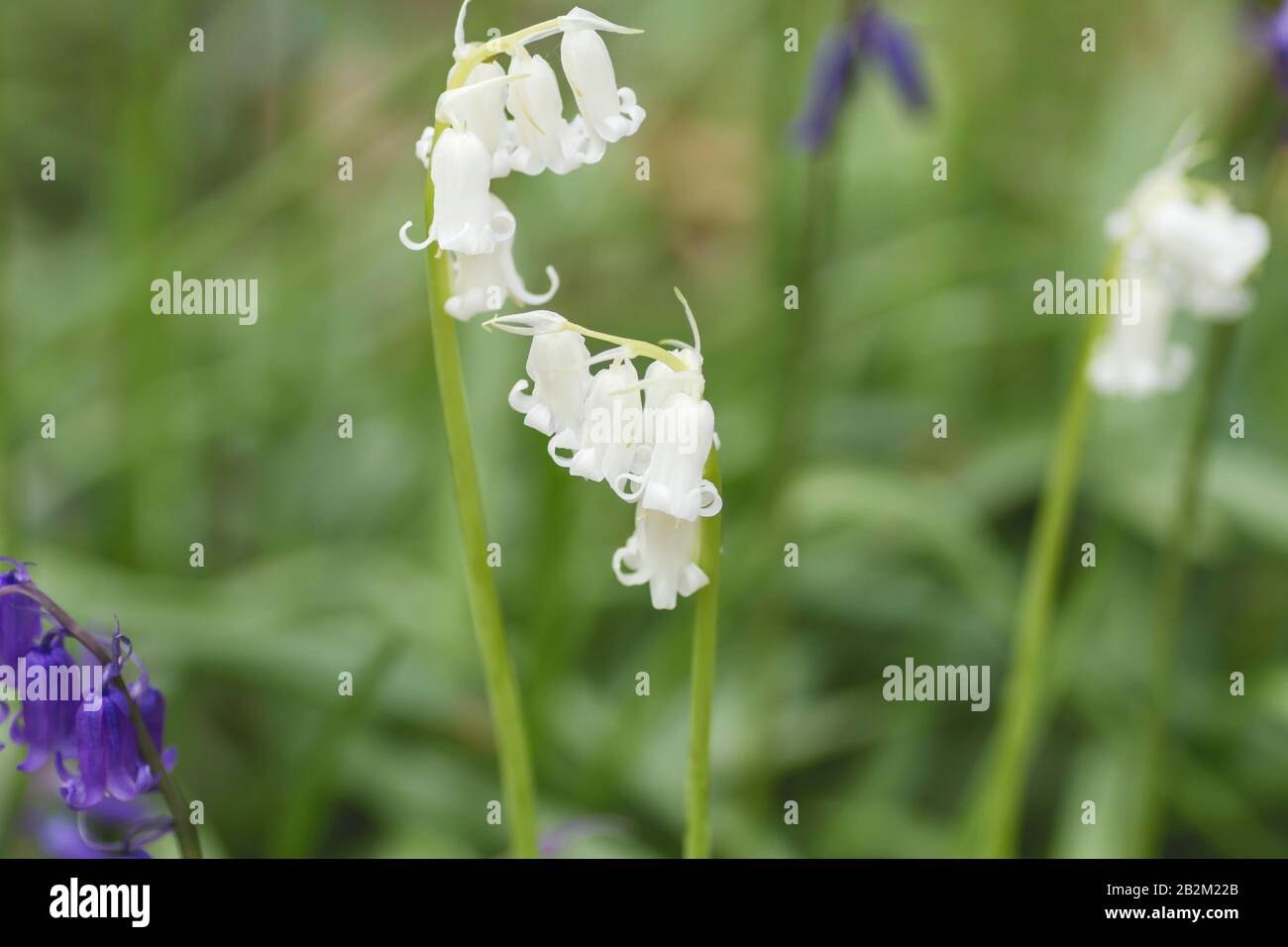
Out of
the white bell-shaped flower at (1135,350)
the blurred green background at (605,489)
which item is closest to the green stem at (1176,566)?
the white bell-shaped flower at (1135,350)

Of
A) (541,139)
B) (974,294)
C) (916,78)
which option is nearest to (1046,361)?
(974,294)

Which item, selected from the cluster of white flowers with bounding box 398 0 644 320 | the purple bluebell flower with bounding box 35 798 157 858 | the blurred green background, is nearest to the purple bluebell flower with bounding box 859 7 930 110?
the blurred green background

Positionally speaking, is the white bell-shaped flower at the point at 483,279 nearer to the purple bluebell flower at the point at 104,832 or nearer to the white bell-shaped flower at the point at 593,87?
the white bell-shaped flower at the point at 593,87

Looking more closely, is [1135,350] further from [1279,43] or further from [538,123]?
[538,123]

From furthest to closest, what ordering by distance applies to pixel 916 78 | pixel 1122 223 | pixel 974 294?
pixel 974 294
pixel 916 78
pixel 1122 223

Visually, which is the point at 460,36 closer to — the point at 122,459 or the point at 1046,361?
the point at 122,459

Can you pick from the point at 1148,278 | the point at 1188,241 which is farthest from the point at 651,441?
the point at 1148,278

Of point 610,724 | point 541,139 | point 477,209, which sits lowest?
point 610,724
